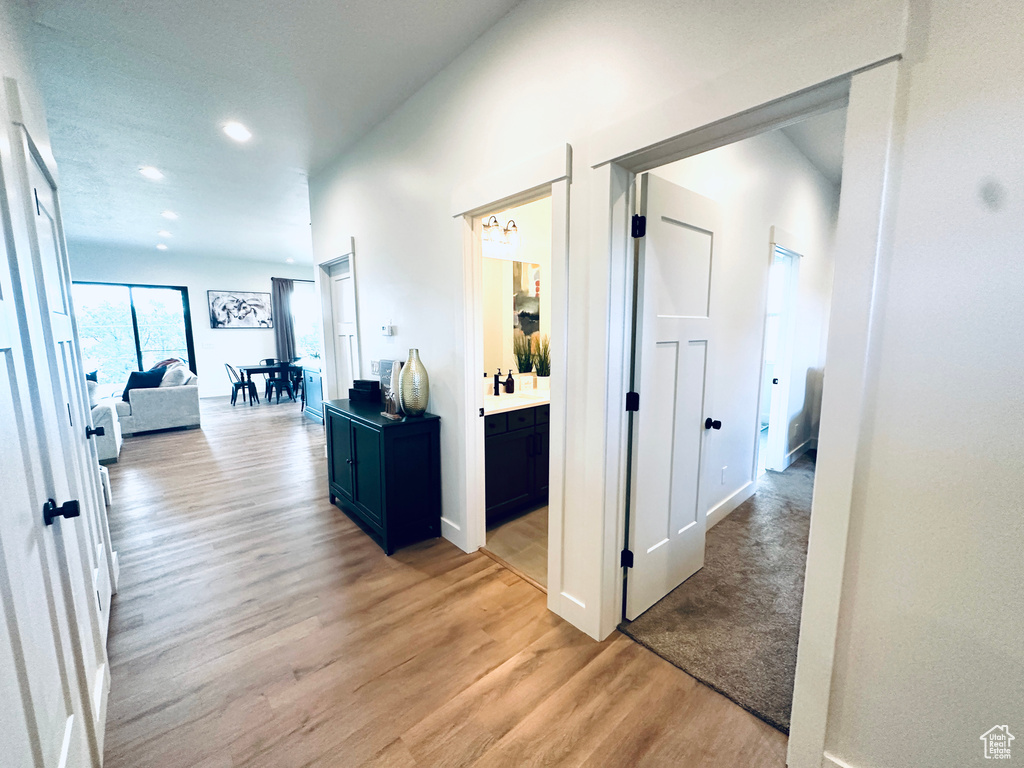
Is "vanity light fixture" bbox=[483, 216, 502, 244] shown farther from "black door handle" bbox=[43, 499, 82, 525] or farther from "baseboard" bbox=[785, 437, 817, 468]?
"baseboard" bbox=[785, 437, 817, 468]

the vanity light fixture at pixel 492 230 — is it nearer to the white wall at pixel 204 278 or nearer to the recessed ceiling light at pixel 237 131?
the recessed ceiling light at pixel 237 131

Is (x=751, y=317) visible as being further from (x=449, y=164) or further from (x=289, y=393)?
(x=289, y=393)

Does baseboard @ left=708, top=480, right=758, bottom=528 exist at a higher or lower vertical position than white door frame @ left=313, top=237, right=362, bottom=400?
lower

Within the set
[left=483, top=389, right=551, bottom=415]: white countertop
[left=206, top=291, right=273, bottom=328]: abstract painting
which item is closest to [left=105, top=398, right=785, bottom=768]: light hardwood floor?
[left=483, top=389, right=551, bottom=415]: white countertop

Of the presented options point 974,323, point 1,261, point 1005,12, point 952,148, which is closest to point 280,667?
point 1,261

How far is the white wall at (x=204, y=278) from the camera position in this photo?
289 inches

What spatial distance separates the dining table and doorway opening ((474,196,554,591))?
234 inches

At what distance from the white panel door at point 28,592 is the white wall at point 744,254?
2.56m

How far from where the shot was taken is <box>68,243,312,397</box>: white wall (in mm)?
7336

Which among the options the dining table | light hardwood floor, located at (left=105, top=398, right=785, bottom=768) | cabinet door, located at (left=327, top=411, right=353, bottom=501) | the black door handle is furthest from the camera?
the dining table

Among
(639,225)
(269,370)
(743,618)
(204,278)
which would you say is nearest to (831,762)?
(743,618)

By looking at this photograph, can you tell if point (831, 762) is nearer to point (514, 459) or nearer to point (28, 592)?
point (514, 459)

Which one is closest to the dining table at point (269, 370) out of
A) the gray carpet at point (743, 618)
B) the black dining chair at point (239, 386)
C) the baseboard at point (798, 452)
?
the black dining chair at point (239, 386)

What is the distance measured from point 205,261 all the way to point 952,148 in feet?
34.1
